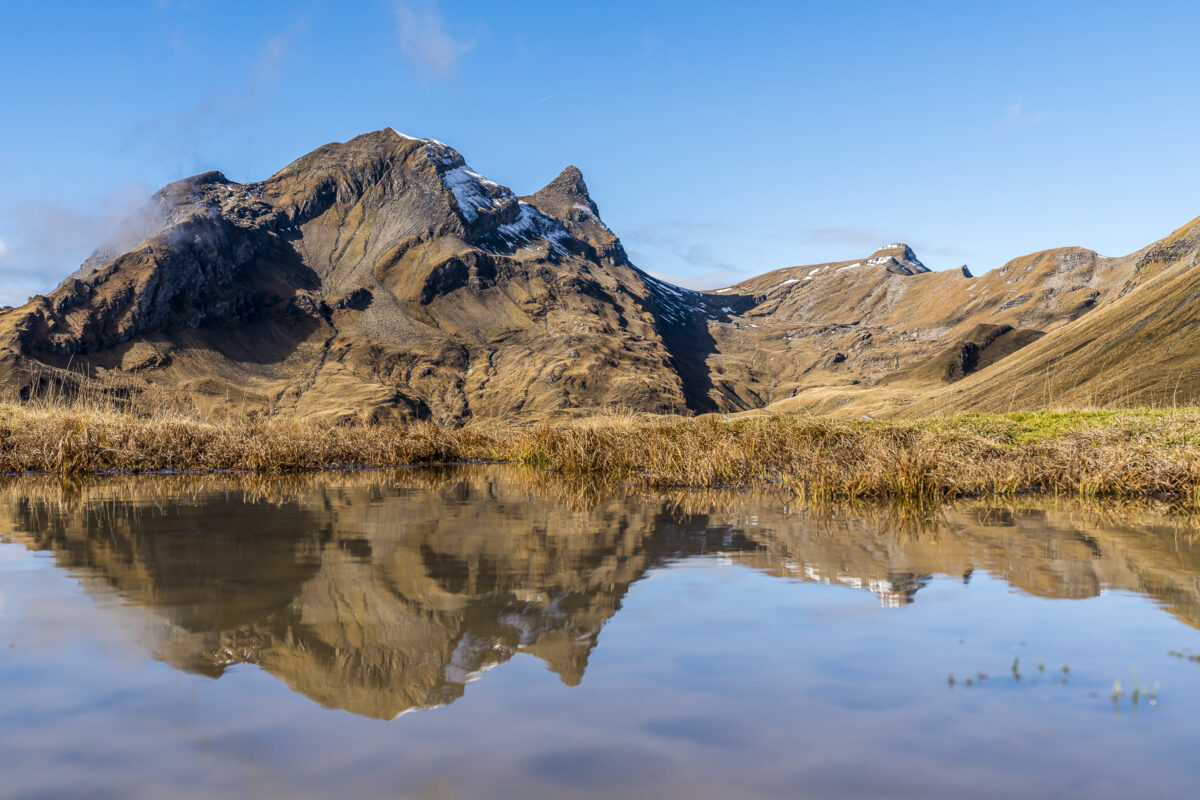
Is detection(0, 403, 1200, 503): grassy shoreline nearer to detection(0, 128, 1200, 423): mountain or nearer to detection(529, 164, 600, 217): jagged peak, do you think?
detection(0, 128, 1200, 423): mountain

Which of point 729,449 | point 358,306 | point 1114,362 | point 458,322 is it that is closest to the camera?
point 729,449

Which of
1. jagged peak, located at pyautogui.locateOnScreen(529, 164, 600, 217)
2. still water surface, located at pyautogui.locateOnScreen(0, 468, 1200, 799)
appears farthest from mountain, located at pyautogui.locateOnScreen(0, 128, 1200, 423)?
still water surface, located at pyautogui.locateOnScreen(0, 468, 1200, 799)

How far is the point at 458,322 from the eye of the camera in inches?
4345

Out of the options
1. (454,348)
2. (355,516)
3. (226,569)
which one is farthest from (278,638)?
(454,348)

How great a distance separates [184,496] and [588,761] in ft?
44.5

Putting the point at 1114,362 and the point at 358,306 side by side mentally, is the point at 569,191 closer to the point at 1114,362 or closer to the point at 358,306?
the point at 358,306

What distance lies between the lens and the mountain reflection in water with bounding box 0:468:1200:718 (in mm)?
5383

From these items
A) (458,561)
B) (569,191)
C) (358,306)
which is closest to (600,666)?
(458,561)

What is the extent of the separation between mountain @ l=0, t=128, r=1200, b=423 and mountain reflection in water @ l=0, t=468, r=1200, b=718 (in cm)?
3694

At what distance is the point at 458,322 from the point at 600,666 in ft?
353

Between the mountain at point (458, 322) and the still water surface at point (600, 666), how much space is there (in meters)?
40.3

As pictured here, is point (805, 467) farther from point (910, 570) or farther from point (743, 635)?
point (743, 635)

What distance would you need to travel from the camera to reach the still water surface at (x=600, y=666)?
11.8 ft

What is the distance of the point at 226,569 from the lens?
8.05 m
